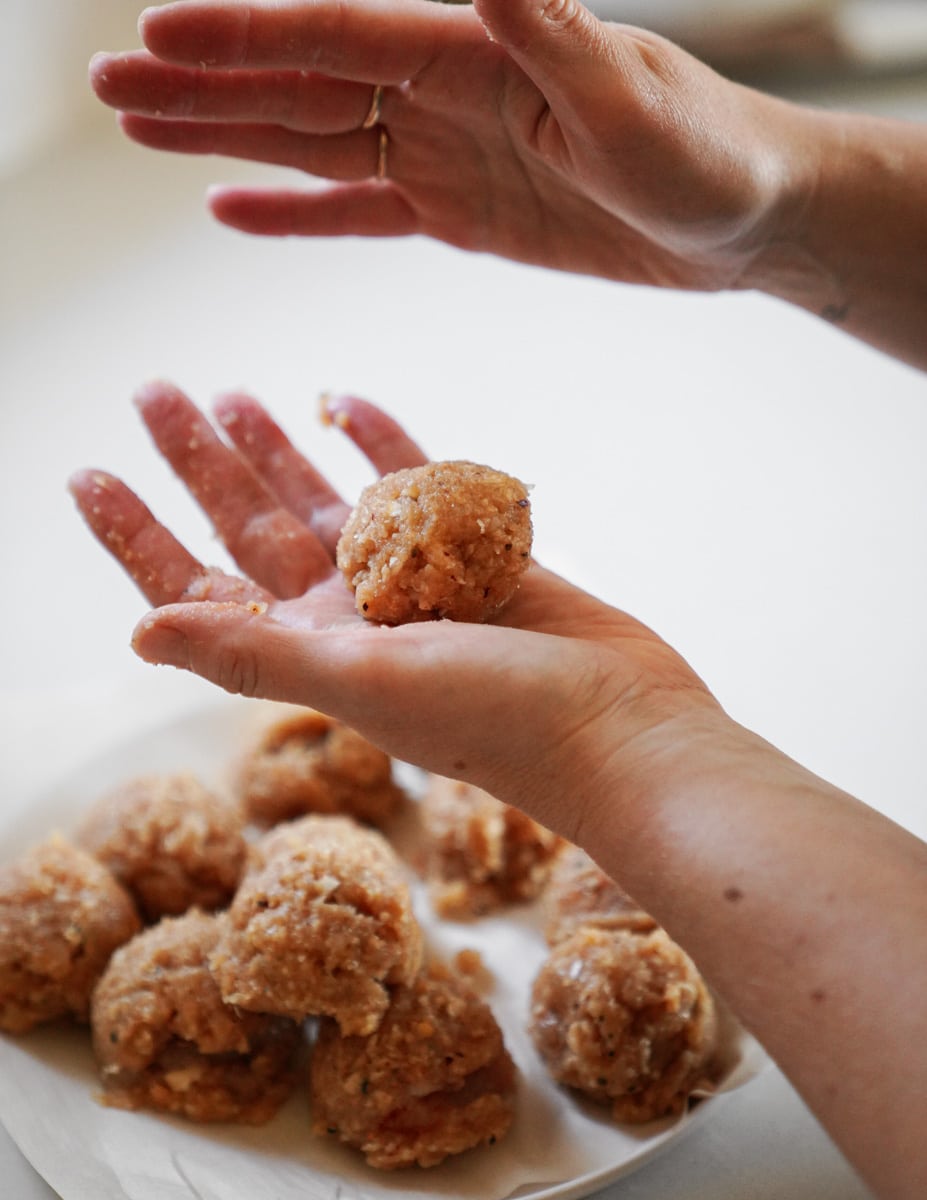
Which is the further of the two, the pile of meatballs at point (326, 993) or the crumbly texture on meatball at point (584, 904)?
the crumbly texture on meatball at point (584, 904)

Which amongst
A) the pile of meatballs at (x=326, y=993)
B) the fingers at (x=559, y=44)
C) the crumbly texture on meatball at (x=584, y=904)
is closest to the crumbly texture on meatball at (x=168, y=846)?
the pile of meatballs at (x=326, y=993)

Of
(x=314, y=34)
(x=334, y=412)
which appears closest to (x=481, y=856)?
(x=334, y=412)

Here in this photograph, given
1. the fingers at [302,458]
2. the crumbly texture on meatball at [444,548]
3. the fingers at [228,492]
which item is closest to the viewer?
the crumbly texture on meatball at [444,548]

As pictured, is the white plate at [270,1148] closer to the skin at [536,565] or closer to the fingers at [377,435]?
the skin at [536,565]

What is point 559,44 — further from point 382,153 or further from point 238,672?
point 238,672

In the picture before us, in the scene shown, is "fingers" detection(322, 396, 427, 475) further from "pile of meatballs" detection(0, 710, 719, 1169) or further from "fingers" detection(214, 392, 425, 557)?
"pile of meatballs" detection(0, 710, 719, 1169)

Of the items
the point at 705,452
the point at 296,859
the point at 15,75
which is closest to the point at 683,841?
the point at 296,859

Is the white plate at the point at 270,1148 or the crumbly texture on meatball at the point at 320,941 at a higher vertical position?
the crumbly texture on meatball at the point at 320,941

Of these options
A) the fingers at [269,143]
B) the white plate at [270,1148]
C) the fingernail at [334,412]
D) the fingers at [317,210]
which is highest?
the fingers at [269,143]

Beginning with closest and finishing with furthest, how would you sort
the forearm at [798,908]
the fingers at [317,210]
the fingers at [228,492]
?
1. the forearm at [798,908]
2. the fingers at [228,492]
3. the fingers at [317,210]
